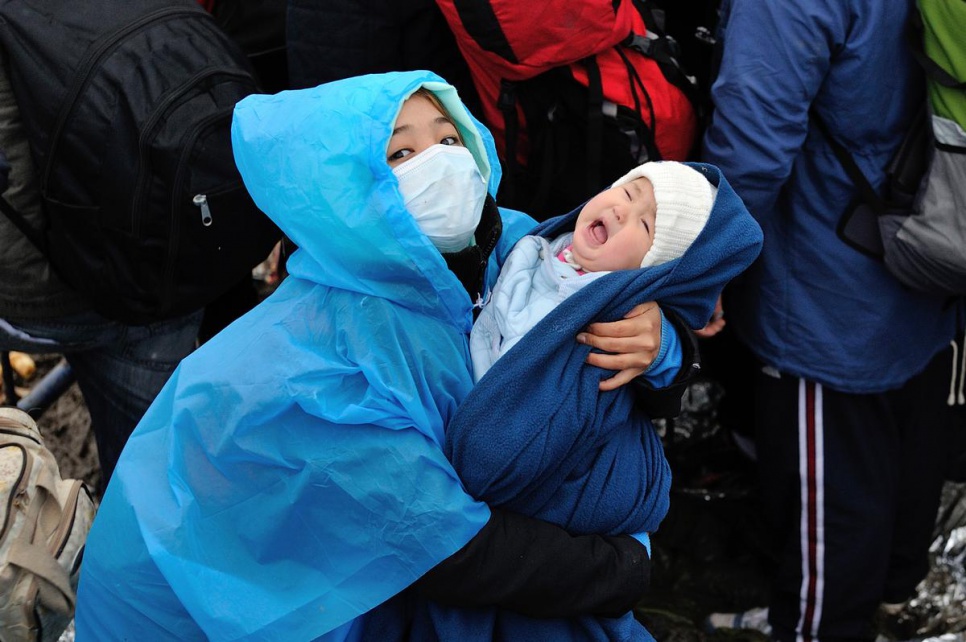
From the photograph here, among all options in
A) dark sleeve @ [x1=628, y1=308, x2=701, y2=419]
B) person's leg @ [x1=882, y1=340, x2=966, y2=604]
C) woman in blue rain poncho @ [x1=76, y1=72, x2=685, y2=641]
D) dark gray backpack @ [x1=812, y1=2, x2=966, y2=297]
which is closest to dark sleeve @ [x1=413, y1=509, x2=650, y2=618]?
woman in blue rain poncho @ [x1=76, y1=72, x2=685, y2=641]

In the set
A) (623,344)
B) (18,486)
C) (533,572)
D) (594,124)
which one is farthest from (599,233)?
(18,486)

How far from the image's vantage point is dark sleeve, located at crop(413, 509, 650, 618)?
1.82m

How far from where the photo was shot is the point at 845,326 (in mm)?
2990

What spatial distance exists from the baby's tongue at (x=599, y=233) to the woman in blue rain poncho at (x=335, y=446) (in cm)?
21

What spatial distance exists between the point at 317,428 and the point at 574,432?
0.44 m

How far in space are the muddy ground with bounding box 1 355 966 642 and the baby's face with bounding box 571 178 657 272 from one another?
1.60m

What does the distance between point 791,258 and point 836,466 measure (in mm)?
643

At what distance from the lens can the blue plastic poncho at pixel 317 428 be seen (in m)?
1.79

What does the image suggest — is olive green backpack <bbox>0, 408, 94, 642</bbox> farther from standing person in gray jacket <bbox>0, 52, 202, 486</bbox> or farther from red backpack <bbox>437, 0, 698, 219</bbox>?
red backpack <bbox>437, 0, 698, 219</bbox>

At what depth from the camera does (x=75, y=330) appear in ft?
9.26

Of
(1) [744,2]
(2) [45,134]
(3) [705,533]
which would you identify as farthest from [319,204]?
(3) [705,533]

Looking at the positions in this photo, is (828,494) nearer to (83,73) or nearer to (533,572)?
(533,572)

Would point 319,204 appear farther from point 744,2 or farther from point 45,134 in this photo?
point 744,2

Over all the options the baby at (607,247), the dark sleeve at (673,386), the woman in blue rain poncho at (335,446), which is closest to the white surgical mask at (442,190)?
the woman in blue rain poncho at (335,446)
